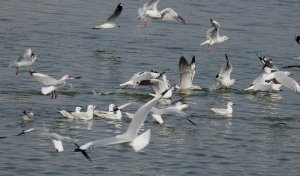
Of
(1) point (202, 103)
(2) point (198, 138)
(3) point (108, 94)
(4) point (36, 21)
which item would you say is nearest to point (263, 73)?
(1) point (202, 103)

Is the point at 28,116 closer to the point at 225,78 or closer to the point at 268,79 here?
the point at 225,78

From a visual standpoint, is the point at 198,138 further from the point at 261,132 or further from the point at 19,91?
the point at 19,91

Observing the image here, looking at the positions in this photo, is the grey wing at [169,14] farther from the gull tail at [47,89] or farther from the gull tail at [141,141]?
the gull tail at [141,141]

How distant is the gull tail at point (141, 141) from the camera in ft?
42.3

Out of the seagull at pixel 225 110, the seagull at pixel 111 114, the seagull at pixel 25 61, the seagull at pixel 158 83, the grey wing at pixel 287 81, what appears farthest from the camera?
the seagull at pixel 25 61

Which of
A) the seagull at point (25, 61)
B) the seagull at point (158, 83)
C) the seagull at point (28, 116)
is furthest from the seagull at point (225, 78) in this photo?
the seagull at point (28, 116)

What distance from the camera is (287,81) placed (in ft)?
70.5

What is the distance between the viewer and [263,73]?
23.8 m

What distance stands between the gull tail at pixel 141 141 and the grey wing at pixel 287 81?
28.6ft

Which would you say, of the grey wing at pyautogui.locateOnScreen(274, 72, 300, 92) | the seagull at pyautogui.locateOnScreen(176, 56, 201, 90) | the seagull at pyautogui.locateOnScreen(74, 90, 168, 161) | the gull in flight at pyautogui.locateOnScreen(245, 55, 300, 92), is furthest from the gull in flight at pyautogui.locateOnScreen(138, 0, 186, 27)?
the seagull at pyautogui.locateOnScreen(74, 90, 168, 161)

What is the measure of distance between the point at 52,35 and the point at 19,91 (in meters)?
8.10

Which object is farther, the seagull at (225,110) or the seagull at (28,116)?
the seagull at (225,110)

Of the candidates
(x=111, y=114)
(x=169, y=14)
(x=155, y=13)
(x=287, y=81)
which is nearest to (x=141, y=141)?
(x=111, y=114)

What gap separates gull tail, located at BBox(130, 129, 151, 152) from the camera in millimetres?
12891
